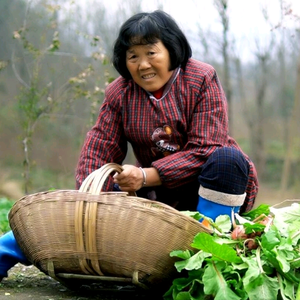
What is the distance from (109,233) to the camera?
1.82 meters

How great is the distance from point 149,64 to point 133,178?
470mm

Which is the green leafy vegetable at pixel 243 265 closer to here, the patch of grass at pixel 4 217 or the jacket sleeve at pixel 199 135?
the jacket sleeve at pixel 199 135

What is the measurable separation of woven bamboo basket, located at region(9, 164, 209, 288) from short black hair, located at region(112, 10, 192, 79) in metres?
0.65

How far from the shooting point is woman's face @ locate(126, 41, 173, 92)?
2.35 meters

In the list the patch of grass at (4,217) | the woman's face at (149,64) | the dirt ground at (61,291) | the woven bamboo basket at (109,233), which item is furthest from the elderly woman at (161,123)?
the patch of grass at (4,217)

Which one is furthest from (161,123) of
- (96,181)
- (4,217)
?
(4,217)

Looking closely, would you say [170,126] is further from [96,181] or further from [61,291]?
[61,291]

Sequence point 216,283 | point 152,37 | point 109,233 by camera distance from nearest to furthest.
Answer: point 216,283 < point 109,233 < point 152,37

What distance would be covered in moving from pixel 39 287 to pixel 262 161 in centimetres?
675

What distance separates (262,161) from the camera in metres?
8.63

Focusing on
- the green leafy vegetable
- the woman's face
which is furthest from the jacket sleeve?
the green leafy vegetable

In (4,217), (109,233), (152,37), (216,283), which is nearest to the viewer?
(216,283)

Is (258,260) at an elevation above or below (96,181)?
below

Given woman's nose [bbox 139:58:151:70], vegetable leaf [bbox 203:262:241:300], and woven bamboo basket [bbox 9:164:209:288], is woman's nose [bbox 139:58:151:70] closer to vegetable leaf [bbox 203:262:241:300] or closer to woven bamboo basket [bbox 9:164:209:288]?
woven bamboo basket [bbox 9:164:209:288]
